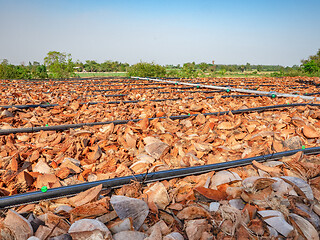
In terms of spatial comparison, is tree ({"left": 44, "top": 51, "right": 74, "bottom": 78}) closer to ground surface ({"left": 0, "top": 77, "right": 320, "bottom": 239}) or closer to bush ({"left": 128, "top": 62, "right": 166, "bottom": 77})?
bush ({"left": 128, "top": 62, "right": 166, "bottom": 77})

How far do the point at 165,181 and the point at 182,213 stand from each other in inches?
15.6

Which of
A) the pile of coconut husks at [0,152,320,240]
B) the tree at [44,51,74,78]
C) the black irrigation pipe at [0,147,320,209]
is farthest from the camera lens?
the tree at [44,51,74,78]

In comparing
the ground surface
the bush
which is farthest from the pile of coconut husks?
the bush

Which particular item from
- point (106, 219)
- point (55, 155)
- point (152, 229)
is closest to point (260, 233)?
point (152, 229)

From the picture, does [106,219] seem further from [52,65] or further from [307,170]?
[52,65]

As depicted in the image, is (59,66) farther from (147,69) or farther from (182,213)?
(182,213)

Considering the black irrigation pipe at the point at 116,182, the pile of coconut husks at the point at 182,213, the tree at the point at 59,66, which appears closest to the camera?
the pile of coconut husks at the point at 182,213

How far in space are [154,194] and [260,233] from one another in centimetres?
67

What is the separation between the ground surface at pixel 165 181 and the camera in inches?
47.1

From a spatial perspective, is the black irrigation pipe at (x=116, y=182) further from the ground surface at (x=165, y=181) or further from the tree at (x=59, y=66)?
the tree at (x=59, y=66)

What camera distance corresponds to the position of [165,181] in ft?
5.62

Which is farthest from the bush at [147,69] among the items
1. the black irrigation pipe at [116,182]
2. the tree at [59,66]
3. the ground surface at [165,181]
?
the black irrigation pipe at [116,182]

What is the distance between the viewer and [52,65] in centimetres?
1814

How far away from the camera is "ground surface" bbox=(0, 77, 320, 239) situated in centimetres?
120
